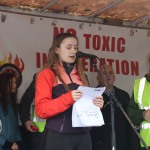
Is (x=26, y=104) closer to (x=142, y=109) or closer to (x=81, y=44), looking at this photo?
(x=81, y=44)

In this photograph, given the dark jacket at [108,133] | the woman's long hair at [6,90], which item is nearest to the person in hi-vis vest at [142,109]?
the dark jacket at [108,133]

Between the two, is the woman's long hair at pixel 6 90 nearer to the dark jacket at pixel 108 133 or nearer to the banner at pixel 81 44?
the banner at pixel 81 44

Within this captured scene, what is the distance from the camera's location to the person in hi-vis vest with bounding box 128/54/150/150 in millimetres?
3141

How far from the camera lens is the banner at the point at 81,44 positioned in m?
4.25

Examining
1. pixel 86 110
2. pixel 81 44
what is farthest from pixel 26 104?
pixel 86 110

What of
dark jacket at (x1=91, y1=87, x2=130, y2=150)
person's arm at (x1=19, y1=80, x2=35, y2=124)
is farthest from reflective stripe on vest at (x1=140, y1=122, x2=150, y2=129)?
person's arm at (x1=19, y1=80, x2=35, y2=124)

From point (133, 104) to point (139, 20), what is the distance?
5.75 ft

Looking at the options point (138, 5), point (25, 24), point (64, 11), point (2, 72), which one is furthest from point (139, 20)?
point (2, 72)

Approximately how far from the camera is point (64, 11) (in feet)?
14.6

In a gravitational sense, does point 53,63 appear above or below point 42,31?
below

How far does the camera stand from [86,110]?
8.64 ft

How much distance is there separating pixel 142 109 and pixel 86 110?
729 mm

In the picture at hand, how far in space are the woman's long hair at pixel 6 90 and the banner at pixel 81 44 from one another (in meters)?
0.25

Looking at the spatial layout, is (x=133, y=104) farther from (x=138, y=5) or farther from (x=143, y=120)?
(x=138, y=5)
